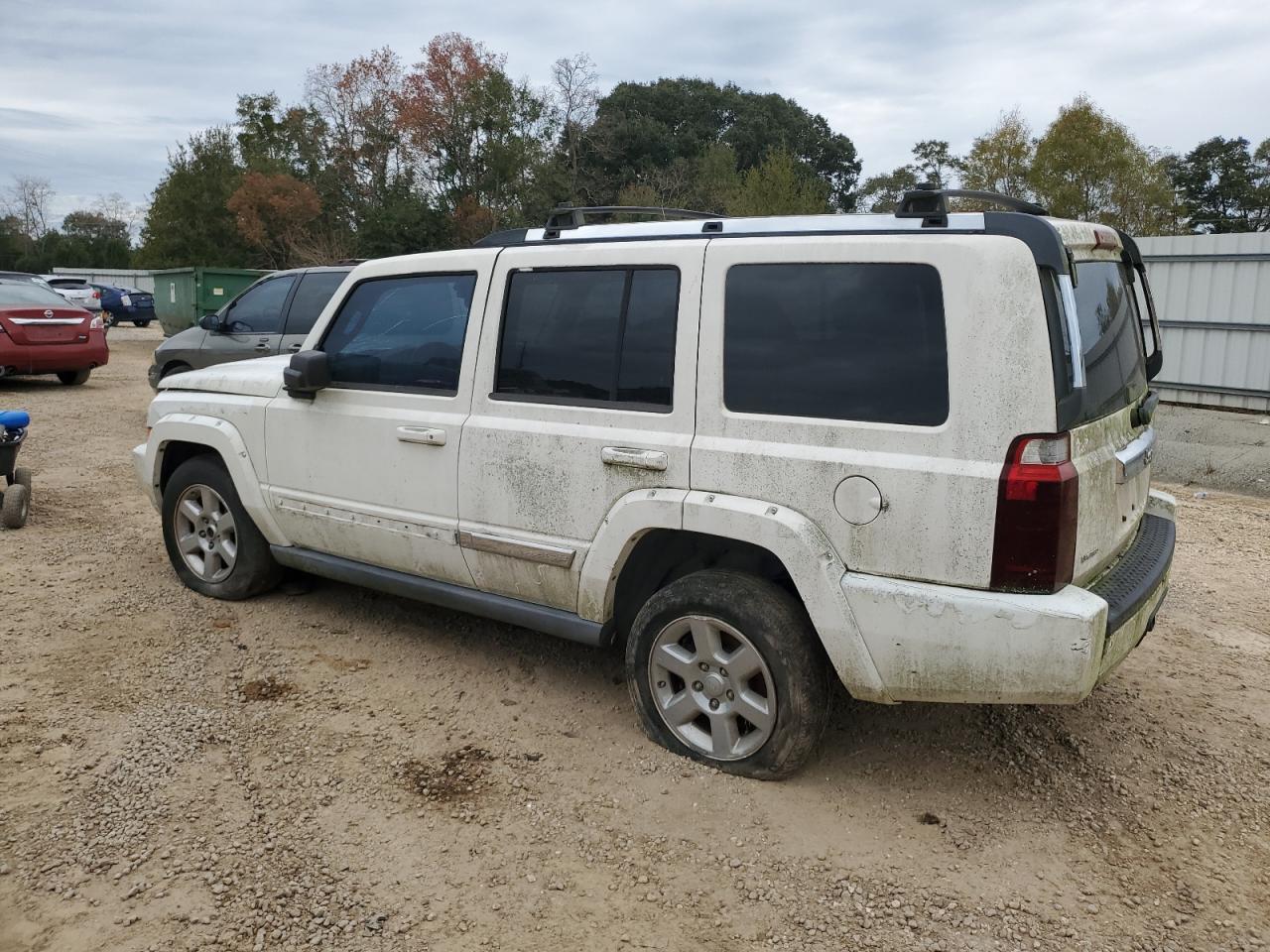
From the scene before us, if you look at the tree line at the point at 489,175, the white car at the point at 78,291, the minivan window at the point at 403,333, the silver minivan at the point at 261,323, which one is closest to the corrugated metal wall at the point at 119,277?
the tree line at the point at 489,175

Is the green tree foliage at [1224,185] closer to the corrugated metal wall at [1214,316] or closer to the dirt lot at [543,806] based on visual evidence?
the corrugated metal wall at [1214,316]

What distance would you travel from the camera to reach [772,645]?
3371 mm

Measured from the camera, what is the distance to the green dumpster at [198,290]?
20062 mm

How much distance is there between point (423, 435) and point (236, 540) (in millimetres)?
1701

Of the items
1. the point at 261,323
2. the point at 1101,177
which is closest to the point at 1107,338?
the point at 261,323

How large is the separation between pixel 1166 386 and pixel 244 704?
37.5 ft

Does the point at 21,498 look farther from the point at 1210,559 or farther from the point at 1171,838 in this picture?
the point at 1210,559

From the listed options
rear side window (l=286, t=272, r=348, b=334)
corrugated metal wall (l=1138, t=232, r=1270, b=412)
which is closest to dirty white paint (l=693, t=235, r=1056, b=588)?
rear side window (l=286, t=272, r=348, b=334)

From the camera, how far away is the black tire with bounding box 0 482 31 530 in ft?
22.4

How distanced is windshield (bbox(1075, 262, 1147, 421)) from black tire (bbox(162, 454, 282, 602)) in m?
3.97

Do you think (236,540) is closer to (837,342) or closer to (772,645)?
(772,645)

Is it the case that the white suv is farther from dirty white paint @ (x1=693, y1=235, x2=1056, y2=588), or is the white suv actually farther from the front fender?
the front fender

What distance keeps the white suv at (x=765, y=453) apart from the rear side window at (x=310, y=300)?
18.8 ft

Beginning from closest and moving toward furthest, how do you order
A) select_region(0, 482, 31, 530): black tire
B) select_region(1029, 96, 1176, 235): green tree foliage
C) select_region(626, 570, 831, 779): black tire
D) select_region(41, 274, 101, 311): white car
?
select_region(626, 570, 831, 779): black tire < select_region(0, 482, 31, 530): black tire < select_region(41, 274, 101, 311): white car < select_region(1029, 96, 1176, 235): green tree foliage
